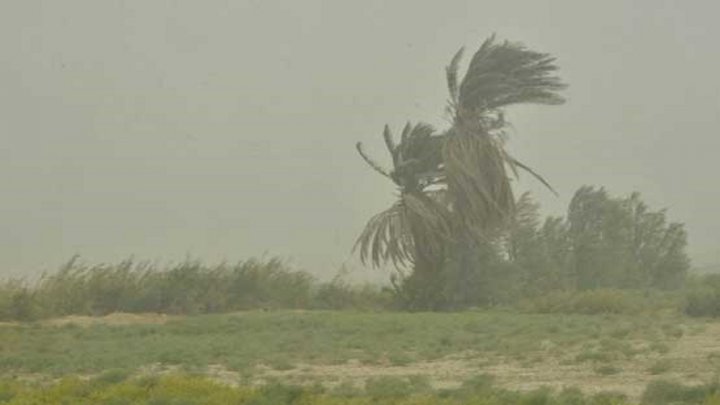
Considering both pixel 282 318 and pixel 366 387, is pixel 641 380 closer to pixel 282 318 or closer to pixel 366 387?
pixel 366 387

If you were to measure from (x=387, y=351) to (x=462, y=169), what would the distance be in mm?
16124

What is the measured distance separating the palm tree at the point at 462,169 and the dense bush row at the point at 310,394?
67.2ft

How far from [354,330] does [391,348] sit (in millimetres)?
4035

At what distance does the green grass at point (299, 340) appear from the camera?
16.4 metres

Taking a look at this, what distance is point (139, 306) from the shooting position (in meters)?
32.1

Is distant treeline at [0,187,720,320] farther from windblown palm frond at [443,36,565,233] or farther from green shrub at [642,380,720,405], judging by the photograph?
green shrub at [642,380,720,405]

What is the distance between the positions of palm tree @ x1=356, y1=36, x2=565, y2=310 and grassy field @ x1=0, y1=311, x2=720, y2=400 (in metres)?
8.73

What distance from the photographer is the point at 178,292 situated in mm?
32594

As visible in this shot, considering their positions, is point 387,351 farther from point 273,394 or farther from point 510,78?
point 510,78

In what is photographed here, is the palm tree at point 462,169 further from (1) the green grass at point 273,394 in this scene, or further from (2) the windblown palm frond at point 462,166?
(1) the green grass at point 273,394

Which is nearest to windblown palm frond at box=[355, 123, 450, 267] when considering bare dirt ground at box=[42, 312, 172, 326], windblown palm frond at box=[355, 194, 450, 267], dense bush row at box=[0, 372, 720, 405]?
windblown palm frond at box=[355, 194, 450, 267]

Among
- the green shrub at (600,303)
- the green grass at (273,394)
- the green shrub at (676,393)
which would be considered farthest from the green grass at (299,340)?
the green shrub at (676,393)

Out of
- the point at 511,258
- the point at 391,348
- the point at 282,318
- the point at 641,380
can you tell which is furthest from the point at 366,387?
the point at 511,258

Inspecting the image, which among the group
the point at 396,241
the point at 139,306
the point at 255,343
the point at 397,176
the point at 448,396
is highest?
the point at 397,176
